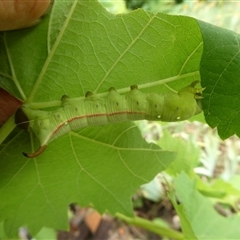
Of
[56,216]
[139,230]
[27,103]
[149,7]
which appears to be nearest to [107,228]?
[139,230]

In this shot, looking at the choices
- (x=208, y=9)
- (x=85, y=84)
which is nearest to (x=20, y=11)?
(x=85, y=84)

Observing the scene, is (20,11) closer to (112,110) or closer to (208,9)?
(112,110)

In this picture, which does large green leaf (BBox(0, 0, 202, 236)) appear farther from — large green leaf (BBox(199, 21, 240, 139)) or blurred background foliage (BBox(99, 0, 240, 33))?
blurred background foliage (BBox(99, 0, 240, 33))

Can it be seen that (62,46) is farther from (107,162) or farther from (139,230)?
(139,230)

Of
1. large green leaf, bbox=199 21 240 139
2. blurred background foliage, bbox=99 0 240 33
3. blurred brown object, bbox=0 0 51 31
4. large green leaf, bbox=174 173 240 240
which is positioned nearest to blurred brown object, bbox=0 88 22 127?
blurred brown object, bbox=0 0 51 31

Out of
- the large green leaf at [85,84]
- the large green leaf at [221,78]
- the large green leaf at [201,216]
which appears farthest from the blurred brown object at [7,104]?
the large green leaf at [201,216]

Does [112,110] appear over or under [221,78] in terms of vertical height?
under
